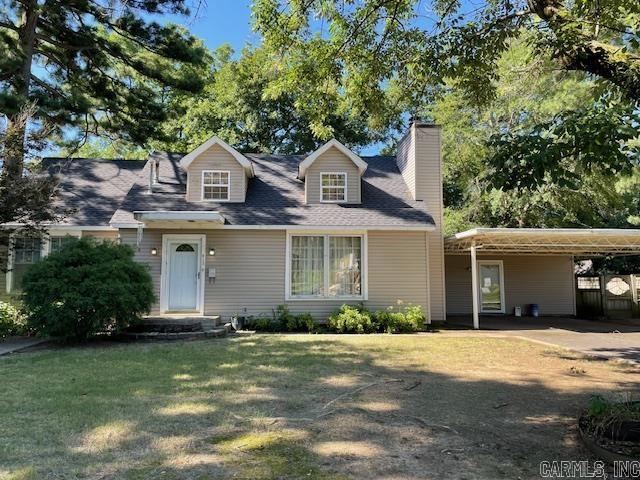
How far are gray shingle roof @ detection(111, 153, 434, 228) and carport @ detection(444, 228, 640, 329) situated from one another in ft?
6.25

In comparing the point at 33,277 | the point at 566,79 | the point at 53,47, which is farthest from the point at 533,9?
the point at 53,47

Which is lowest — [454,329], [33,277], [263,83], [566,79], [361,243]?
[454,329]

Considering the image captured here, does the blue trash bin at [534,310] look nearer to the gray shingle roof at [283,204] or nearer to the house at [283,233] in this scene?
the house at [283,233]

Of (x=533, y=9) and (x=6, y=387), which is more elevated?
(x=533, y=9)

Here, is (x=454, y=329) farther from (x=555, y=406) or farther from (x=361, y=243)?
(x=555, y=406)

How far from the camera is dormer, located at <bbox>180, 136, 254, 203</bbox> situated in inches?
543

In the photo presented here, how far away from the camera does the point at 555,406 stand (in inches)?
216

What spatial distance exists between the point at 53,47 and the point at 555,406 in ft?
61.2

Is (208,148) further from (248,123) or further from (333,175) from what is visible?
(248,123)

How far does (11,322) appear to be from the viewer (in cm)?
1086

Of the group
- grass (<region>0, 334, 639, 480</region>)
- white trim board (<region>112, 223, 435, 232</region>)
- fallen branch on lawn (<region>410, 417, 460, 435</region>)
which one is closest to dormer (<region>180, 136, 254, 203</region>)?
white trim board (<region>112, 223, 435, 232</region>)

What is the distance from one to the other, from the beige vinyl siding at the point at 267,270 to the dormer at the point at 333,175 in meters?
1.69

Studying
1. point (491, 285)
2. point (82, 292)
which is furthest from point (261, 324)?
point (491, 285)

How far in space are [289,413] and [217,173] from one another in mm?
10069
